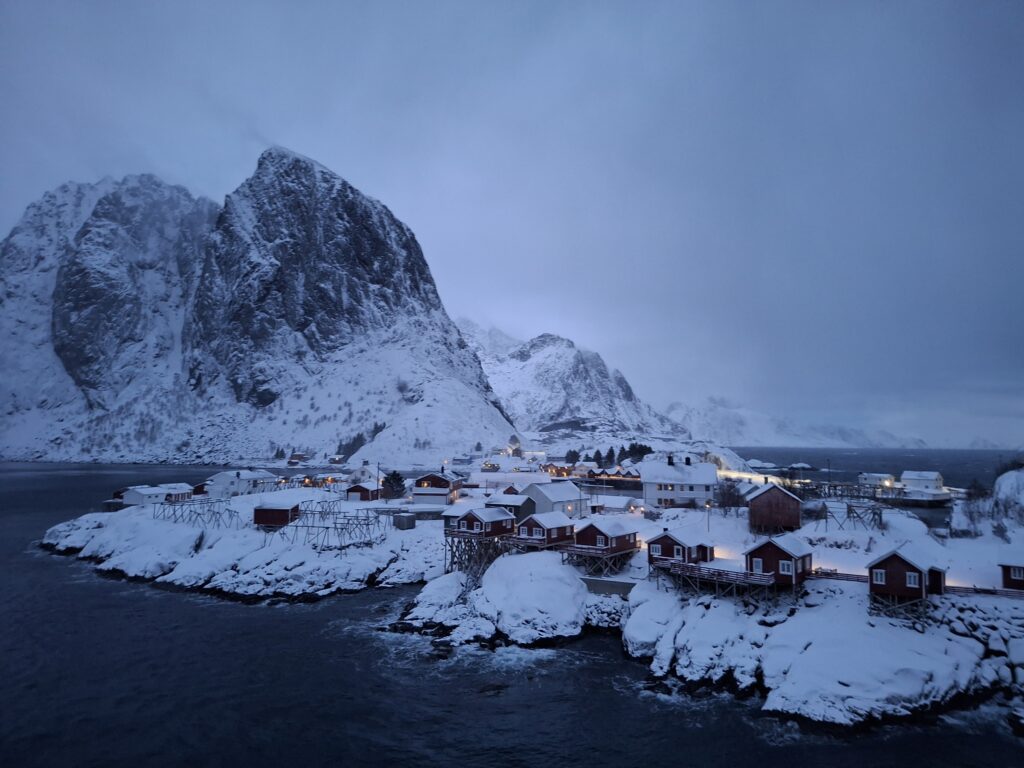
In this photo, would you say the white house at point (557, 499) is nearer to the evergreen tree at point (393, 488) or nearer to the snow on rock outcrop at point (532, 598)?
the snow on rock outcrop at point (532, 598)

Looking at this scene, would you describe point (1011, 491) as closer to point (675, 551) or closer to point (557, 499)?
point (675, 551)

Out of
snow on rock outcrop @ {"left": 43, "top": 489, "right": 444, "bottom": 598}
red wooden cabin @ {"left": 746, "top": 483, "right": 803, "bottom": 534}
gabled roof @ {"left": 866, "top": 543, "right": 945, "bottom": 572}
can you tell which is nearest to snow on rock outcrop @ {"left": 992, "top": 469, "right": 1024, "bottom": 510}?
red wooden cabin @ {"left": 746, "top": 483, "right": 803, "bottom": 534}

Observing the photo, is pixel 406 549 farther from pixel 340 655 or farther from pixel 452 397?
pixel 452 397

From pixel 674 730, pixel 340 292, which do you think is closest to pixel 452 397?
pixel 340 292

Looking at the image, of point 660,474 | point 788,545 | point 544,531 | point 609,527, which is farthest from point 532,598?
point 660,474

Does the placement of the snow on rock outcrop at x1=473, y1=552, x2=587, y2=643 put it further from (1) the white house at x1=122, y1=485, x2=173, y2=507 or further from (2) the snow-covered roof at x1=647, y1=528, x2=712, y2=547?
(1) the white house at x1=122, y1=485, x2=173, y2=507

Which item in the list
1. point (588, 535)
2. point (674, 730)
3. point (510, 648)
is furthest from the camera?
point (588, 535)

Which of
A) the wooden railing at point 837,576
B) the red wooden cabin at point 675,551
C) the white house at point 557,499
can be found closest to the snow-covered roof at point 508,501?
the white house at point 557,499
